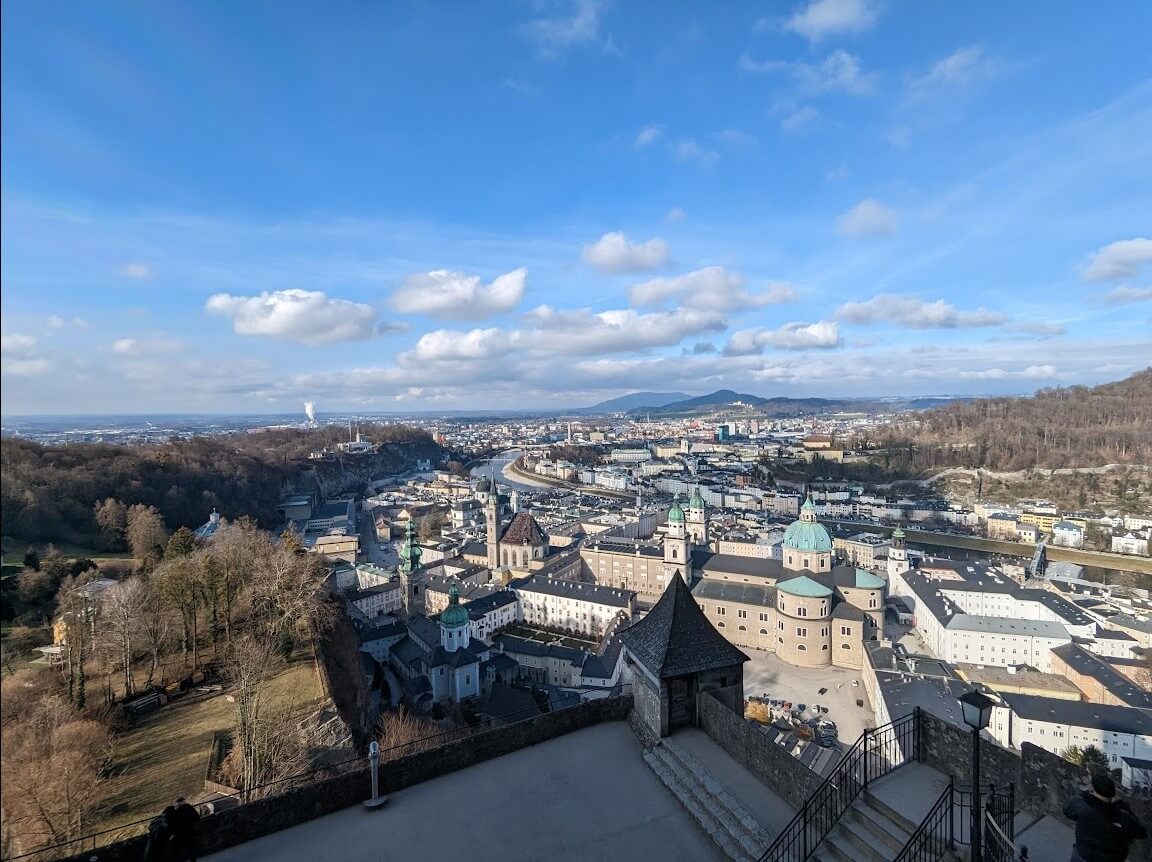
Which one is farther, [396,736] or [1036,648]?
[1036,648]

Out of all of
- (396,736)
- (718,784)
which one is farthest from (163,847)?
(396,736)

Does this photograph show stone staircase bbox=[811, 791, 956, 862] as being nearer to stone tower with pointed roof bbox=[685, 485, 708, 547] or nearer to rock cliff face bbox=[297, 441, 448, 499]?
stone tower with pointed roof bbox=[685, 485, 708, 547]

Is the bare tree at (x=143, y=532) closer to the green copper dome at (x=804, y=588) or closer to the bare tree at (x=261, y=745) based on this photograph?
the bare tree at (x=261, y=745)

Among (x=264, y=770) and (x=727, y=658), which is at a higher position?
(x=727, y=658)

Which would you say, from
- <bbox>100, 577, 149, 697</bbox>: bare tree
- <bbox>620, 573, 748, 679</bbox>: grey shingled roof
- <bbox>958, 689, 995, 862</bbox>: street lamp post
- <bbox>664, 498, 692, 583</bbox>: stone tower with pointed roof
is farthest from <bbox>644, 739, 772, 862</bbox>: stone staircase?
<bbox>664, 498, 692, 583</bbox>: stone tower with pointed roof

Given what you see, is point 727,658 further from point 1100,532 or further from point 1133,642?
point 1100,532

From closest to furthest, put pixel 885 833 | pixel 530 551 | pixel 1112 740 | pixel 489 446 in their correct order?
1. pixel 885 833
2. pixel 1112 740
3. pixel 530 551
4. pixel 489 446

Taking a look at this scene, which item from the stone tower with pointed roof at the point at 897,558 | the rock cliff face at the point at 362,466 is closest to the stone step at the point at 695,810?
the stone tower with pointed roof at the point at 897,558
